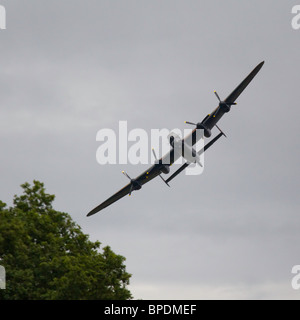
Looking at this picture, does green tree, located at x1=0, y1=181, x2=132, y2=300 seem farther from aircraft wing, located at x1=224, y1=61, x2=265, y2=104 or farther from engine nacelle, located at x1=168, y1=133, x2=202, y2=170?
aircraft wing, located at x1=224, y1=61, x2=265, y2=104

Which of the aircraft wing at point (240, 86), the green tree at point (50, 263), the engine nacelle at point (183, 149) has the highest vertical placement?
the aircraft wing at point (240, 86)

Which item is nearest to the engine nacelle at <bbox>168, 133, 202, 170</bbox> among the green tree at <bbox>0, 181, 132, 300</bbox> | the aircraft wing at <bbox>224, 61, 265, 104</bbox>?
the aircraft wing at <bbox>224, 61, 265, 104</bbox>

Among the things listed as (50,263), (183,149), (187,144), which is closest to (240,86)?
(187,144)

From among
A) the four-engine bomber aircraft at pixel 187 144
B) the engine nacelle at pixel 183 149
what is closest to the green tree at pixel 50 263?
the four-engine bomber aircraft at pixel 187 144

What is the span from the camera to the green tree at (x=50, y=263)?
51094 mm

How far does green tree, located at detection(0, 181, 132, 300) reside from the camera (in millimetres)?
51094

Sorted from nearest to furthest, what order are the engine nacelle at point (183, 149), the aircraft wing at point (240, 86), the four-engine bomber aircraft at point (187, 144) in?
1. the aircraft wing at point (240, 86)
2. the four-engine bomber aircraft at point (187, 144)
3. the engine nacelle at point (183, 149)

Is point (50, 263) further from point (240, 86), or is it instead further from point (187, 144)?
point (240, 86)

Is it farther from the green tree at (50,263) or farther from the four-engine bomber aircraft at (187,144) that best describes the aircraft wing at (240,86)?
the green tree at (50,263)

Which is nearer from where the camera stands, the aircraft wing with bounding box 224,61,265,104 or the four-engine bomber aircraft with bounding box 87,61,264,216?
the aircraft wing with bounding box 224,61,265,104

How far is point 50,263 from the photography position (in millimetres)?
54281

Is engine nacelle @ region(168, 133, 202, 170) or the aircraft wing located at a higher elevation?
the aircraft wing

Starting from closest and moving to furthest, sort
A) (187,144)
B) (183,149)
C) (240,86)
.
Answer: (240,86)
(183,149)
(187,144)
